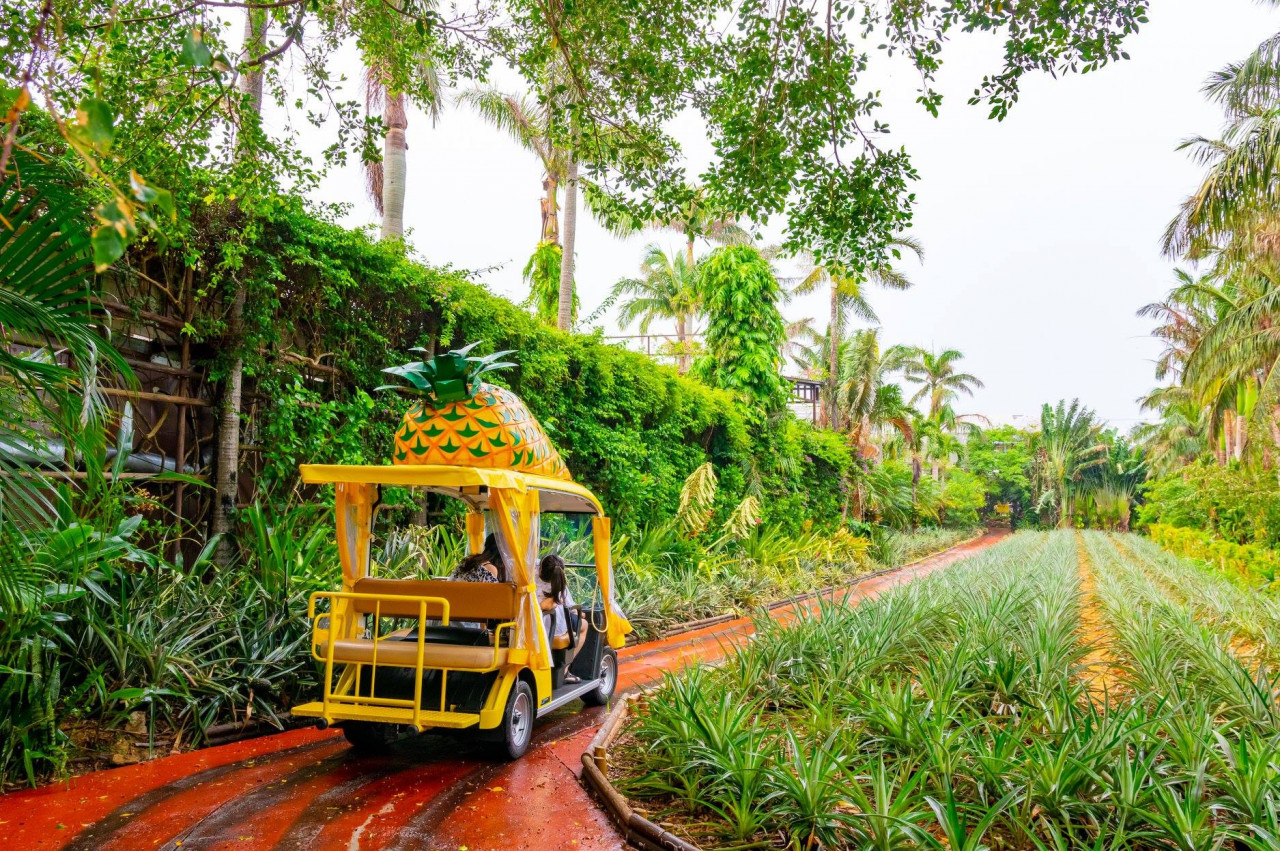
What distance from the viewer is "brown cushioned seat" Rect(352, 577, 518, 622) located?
17.7 ft

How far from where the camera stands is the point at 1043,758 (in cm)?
376

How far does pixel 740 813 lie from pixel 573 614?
2902 millimetres

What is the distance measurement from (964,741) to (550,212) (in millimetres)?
24924

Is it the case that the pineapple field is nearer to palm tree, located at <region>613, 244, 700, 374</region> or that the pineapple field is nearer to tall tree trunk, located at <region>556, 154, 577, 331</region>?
tall tree trunk, located at <region>556, 154, 577, 331</region>

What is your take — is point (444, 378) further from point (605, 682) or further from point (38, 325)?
point (605, 682)

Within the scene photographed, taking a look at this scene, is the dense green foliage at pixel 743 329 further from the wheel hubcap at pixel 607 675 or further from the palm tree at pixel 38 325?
the palm tree at pixel 38 325

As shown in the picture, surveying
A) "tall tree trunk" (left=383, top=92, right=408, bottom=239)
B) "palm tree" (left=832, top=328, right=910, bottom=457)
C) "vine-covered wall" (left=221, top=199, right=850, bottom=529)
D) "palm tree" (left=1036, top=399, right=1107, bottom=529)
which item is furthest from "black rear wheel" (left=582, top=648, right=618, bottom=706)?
"palm tree" (left=1036, top=399, right=1107, bottom=529)

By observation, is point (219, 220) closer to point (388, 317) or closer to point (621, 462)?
point (388, 317)

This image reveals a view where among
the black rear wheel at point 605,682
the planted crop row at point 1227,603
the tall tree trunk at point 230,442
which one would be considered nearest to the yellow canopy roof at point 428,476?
the black rear wheel at point 605,682

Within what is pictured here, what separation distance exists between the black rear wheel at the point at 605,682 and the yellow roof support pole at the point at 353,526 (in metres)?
2.17

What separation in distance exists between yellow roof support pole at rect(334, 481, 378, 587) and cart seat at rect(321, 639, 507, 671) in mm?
687

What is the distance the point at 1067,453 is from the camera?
52094mm

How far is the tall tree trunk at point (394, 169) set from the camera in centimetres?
1541

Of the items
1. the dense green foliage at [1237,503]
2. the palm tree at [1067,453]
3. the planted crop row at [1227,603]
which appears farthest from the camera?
the palm tree at [1067,453]
